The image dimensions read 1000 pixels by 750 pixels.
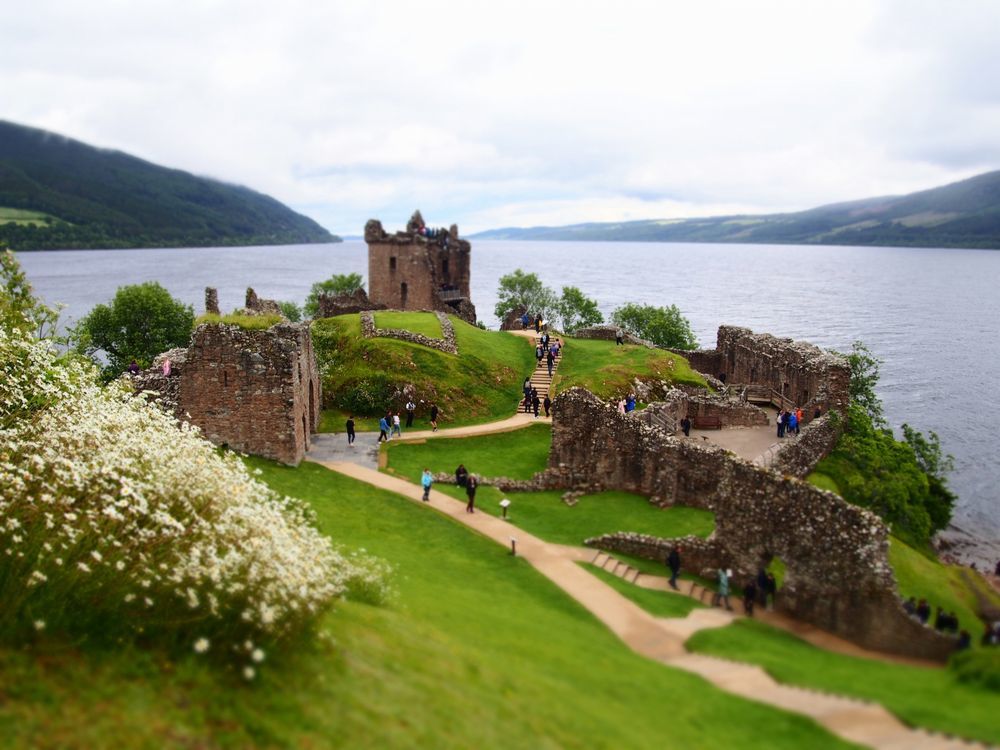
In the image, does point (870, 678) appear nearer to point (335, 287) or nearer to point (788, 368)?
point (788, 368)

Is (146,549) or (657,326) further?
(657,326)

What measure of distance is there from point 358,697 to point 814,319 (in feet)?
450

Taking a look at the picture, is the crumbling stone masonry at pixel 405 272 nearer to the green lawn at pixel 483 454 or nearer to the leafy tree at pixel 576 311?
the leafy tree at pixel 576 311

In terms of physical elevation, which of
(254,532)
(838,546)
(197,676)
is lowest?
(838,546)

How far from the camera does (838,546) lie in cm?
2077

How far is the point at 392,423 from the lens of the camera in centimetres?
3944

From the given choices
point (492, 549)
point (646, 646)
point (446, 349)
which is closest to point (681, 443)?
point (492, 549)

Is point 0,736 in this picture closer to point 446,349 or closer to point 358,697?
point 358,697

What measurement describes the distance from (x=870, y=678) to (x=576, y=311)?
249 feet

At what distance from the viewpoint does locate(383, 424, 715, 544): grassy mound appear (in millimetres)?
27906

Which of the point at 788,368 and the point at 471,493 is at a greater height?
the point at 788,368

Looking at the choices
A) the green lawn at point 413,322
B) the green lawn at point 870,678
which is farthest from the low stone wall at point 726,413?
the green lawn at point 870,678

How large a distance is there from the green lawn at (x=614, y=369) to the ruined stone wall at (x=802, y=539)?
12778 millimetres

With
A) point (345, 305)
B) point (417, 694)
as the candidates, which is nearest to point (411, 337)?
point (345, 305)
